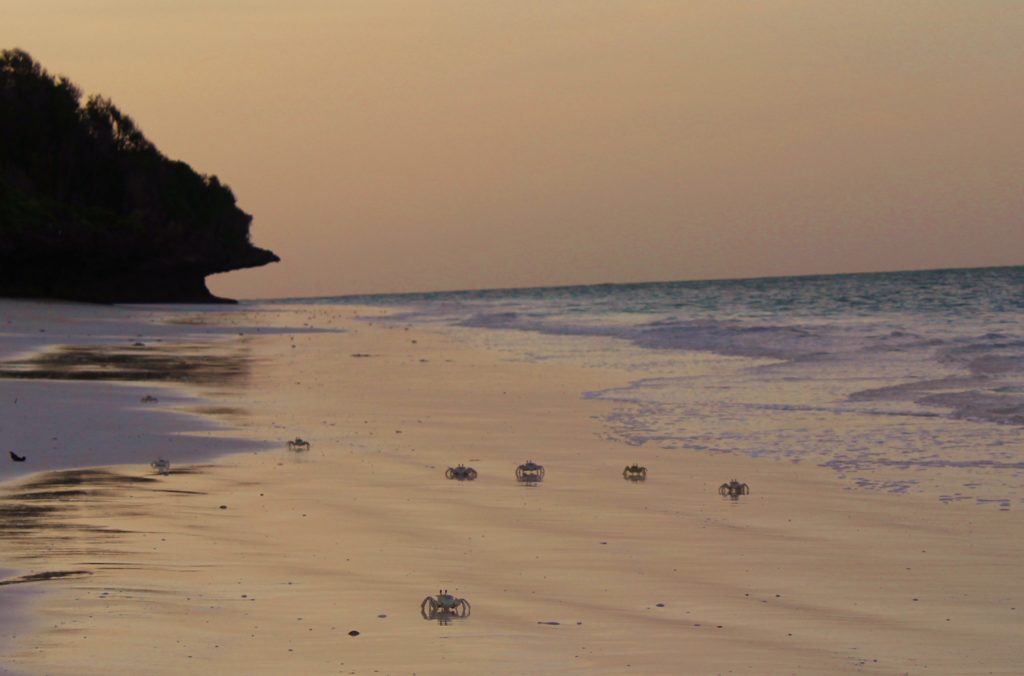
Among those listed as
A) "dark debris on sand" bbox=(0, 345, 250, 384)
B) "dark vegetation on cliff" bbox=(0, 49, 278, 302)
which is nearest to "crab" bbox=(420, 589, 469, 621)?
"dark debris on sand" bbox=(0, 345, 250, 384)

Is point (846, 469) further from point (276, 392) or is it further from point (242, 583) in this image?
point (276, 392)

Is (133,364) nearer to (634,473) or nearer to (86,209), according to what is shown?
(634,473)

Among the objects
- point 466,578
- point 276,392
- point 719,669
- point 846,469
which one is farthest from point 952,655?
point 276,392

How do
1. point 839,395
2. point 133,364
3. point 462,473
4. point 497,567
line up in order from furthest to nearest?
1. point 133,364
2. point 839,395
3. point 462,473
4. point 497,567

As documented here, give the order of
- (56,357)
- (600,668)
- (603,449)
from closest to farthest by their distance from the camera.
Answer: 1. (600,668)
2. (603,449)
3. (56,357)

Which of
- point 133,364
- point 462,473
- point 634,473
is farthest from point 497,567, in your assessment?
point 133,364

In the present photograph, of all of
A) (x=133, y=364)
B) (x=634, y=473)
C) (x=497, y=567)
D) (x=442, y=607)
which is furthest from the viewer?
(x=133, y=364)

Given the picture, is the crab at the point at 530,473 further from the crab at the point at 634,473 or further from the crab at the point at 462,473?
the crab at the point at 634,473

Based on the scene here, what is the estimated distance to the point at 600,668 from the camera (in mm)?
5438

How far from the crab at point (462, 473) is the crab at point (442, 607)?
4.52 m

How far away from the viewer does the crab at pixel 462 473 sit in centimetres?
1085

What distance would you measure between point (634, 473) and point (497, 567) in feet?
12.3

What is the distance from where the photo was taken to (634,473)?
1104cm

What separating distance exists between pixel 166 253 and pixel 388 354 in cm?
4786
